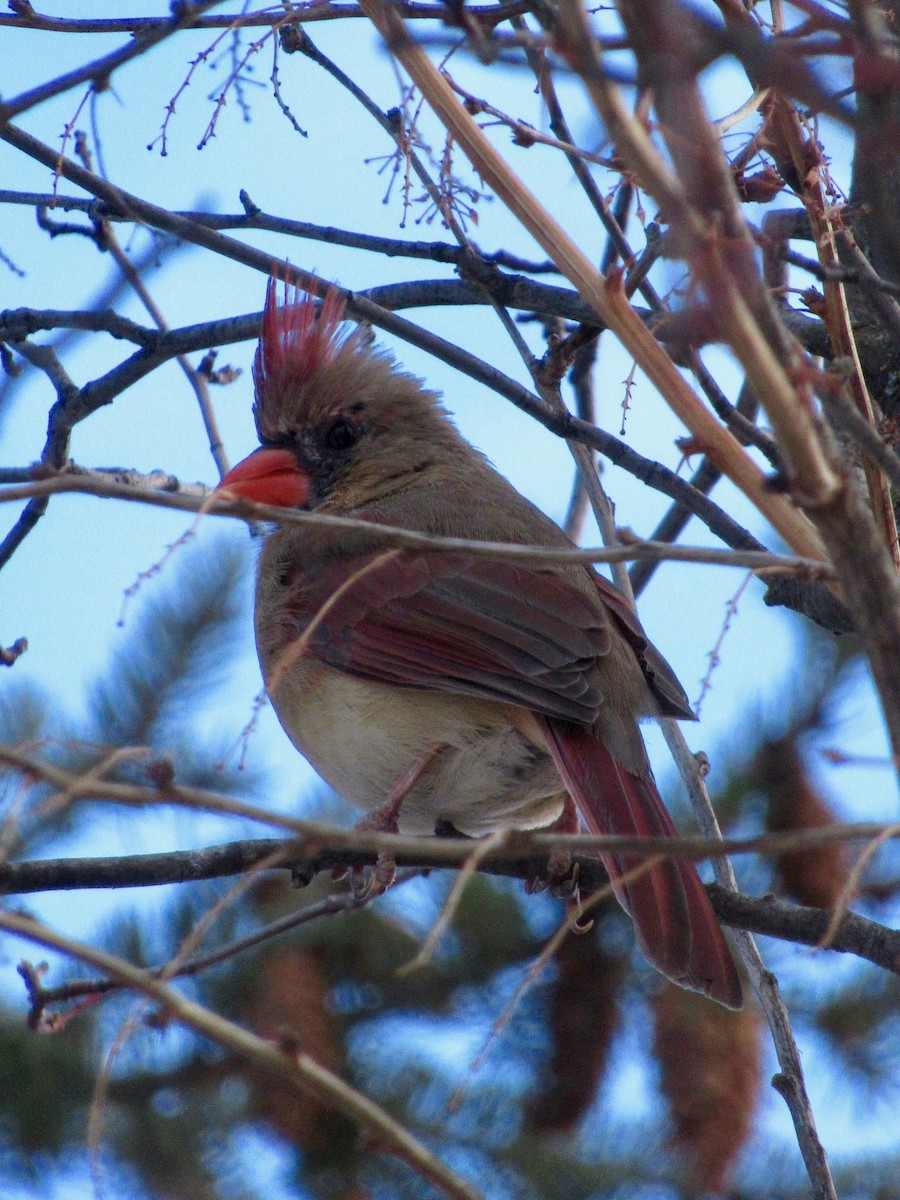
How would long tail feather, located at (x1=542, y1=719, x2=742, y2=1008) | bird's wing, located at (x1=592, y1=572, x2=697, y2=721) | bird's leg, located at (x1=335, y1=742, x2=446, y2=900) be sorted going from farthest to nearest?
bird's wing, located at (x1=592, y1=572, x2=697, y2=721), bird's leg, located at (x1=335, y1=742, x2=446, y2=900), long tail feather, located at (x1=542, y1=719, x2=742, y2=1008)

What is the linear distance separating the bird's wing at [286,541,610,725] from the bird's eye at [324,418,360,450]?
549 mm

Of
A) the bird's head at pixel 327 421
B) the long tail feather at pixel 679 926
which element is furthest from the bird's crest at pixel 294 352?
the long tail feather at pixel 679 926

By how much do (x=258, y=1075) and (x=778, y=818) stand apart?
1497mm

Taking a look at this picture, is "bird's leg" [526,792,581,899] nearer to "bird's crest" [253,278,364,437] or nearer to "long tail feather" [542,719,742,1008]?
"long tail feather" [542,719,742,1008]

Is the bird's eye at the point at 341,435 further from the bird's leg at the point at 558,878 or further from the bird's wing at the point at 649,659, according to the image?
the bird's leg at the point at 558,878

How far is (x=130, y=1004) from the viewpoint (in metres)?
3.63

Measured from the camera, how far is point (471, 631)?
9.98ft

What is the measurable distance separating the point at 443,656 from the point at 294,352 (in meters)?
1.09

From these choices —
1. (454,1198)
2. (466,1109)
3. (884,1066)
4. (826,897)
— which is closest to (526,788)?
(466,1109)

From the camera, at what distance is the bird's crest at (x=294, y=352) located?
12.0ft

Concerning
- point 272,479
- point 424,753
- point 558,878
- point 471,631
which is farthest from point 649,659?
point 272,479

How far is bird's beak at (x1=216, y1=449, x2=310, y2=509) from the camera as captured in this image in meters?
3.65

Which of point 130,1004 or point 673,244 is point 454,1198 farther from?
point 130,1004

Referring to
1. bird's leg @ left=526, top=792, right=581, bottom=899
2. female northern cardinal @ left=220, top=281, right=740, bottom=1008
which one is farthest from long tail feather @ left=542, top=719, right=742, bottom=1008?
bird's leg @ left=526, top=792, right=581, bottom=899
